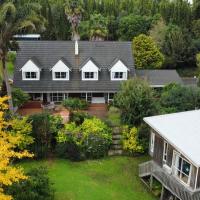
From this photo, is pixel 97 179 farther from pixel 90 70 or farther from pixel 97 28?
pixel 97 28

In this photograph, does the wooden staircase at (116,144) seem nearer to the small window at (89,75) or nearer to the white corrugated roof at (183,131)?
the white corrugated roof at (183,131)

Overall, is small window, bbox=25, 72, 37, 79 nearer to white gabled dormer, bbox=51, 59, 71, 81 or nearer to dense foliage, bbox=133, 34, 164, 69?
white gabled dormer, bbox=51, 59, 71, 81

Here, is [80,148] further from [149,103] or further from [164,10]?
[164,10]

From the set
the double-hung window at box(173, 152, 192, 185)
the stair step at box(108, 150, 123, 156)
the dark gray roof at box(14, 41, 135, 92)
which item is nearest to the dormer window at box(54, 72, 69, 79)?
the dark gray roof at box(14, 41, 135, 92)

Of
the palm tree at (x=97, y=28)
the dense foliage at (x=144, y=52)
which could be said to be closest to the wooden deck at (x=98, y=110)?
the dense foliage at (x=144, y=52)

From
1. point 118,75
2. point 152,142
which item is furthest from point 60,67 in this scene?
point 152,142

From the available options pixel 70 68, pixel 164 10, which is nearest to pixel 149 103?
pixel 70 68
